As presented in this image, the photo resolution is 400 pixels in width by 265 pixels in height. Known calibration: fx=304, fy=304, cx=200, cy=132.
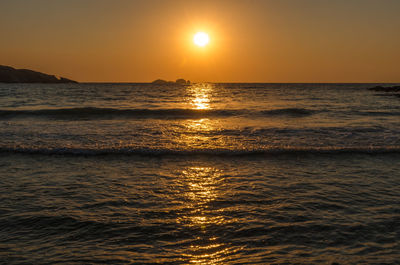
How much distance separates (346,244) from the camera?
174 inches

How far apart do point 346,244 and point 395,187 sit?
3547 mm

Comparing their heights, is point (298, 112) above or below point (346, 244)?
above

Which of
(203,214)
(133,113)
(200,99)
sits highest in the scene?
(200,99)

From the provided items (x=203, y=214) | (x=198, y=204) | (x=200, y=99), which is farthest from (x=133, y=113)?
(x=200, y=99)

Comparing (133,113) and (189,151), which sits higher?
(133,113)

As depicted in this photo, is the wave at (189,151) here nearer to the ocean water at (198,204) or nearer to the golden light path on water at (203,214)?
the ocean water at (198,204)

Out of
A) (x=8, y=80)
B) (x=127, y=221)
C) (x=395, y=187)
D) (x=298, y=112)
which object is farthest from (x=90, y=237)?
(x=8, y=80)

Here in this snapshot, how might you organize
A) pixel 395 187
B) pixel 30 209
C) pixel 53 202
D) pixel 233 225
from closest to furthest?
pixel 233 225 → pixel 30 209 → pixel 53 202 → pixel 395 187

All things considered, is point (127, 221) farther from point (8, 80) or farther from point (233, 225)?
point (8, 80)

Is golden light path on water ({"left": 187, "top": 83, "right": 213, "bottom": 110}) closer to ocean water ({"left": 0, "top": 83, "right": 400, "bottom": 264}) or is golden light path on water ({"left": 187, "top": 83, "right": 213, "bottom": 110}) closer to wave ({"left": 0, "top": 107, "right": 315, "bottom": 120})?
wave ({"left": 0, "top": 107, "right": 315, "bottom": 120})

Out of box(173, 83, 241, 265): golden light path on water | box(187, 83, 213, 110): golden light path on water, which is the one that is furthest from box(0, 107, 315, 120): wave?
box(173, 83, 241, 265): golden light path on water

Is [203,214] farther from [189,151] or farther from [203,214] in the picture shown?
[189,151]

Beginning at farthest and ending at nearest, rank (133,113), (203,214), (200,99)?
(200,99) < (133,113) < (203,214)

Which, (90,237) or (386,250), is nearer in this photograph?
(386,250)
